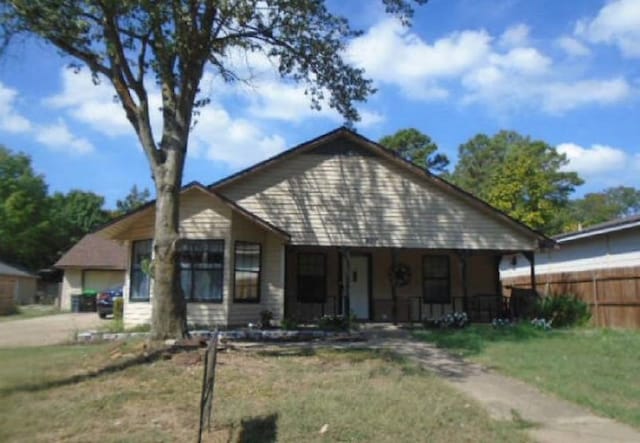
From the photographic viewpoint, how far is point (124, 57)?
Answer: 1194cm

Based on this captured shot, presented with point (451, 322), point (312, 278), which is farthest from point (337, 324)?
point (312, 278)

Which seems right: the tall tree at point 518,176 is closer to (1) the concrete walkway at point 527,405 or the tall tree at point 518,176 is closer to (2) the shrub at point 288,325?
(2) the shrub at point 288,325

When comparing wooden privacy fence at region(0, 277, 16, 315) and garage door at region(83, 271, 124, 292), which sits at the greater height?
garage door at region(83, 271, 124, 292)

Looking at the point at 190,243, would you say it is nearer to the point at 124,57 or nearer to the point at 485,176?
the point at 124,57

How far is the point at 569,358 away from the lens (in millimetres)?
11227

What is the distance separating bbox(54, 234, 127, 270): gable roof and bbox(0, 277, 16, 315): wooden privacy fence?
9.35 ft

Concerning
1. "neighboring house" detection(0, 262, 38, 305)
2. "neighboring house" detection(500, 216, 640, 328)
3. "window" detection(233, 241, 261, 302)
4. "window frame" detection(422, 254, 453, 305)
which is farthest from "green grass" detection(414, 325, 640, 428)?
"neighboring house" detection(0, 262, 38, 305)

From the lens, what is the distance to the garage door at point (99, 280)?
112 ft

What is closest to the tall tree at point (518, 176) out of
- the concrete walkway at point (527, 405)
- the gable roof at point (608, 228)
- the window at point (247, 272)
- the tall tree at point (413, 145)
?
the tall tree at point (413, 145)

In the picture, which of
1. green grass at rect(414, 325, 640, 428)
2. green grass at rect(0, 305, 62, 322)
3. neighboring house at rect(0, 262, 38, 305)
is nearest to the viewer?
green grass at rect(414, 325, 640, 428)

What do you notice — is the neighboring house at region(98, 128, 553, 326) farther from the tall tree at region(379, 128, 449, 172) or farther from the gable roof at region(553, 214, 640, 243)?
the tall tree at region(379, 128, 449, 172)

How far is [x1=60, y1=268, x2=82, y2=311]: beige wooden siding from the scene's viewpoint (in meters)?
34.0

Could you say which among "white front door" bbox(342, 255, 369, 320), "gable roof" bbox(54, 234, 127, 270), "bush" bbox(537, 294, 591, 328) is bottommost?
"bush" bbox(537, 294, 591, 328)

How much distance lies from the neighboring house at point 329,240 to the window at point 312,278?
33mm
